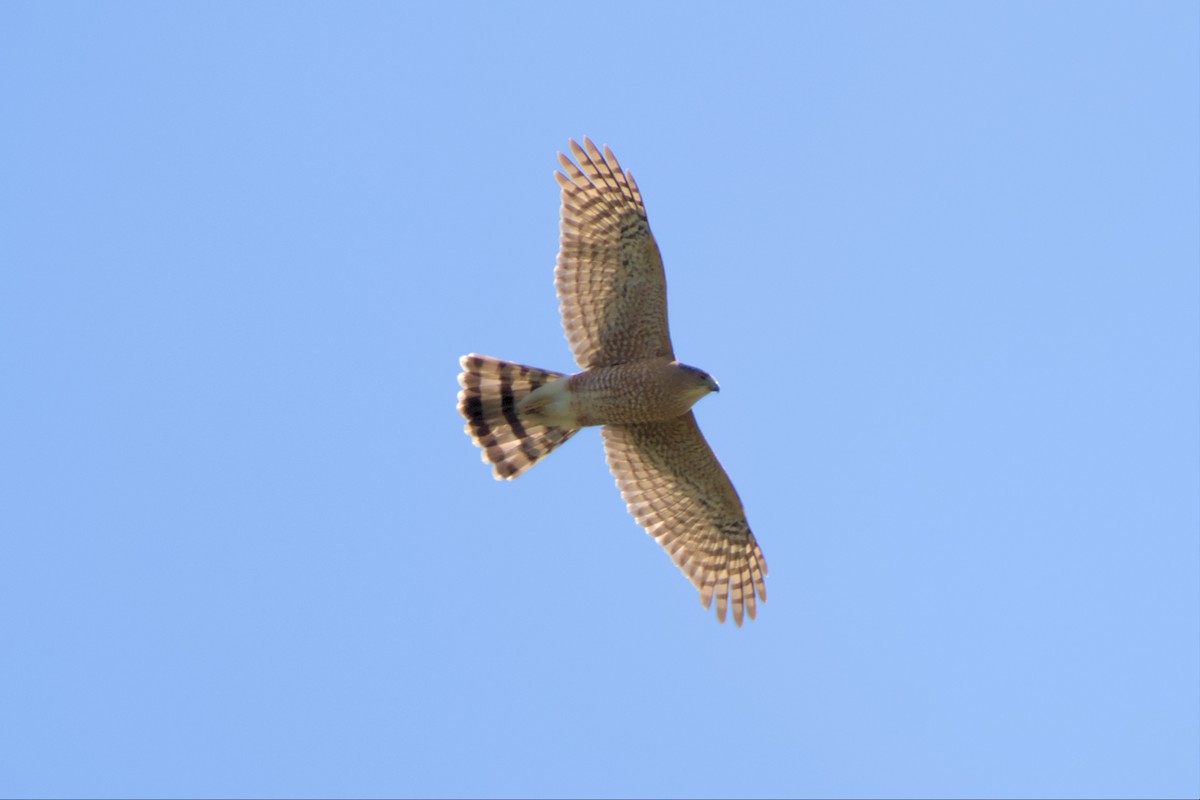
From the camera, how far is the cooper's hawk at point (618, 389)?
14.6 meters

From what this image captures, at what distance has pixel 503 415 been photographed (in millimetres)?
15195

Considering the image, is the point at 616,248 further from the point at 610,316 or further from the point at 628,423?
the point at 628,423

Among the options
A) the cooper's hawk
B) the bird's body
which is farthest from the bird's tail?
the bird's body

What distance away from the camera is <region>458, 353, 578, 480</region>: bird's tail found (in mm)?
15055

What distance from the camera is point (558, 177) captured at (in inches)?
582

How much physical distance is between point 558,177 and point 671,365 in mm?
1740

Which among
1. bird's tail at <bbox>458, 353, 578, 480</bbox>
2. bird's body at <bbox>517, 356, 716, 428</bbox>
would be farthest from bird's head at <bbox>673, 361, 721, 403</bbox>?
bird's tail at <bbox>458, 353, 578, 480</bbox>

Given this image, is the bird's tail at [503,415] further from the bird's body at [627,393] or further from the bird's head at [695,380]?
the bird's head at [695,380]

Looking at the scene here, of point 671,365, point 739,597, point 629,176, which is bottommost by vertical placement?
point 739,597

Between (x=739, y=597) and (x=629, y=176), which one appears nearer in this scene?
(x=629, y=176)

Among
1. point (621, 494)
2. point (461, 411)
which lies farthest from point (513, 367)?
point (621, 494)

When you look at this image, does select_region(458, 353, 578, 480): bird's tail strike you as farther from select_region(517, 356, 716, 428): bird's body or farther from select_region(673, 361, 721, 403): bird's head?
select_region(673, 361, 721, 403): bird's head

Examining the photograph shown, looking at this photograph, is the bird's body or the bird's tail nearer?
the bird's body

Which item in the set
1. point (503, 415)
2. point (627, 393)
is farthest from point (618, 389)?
point (503, 415)
